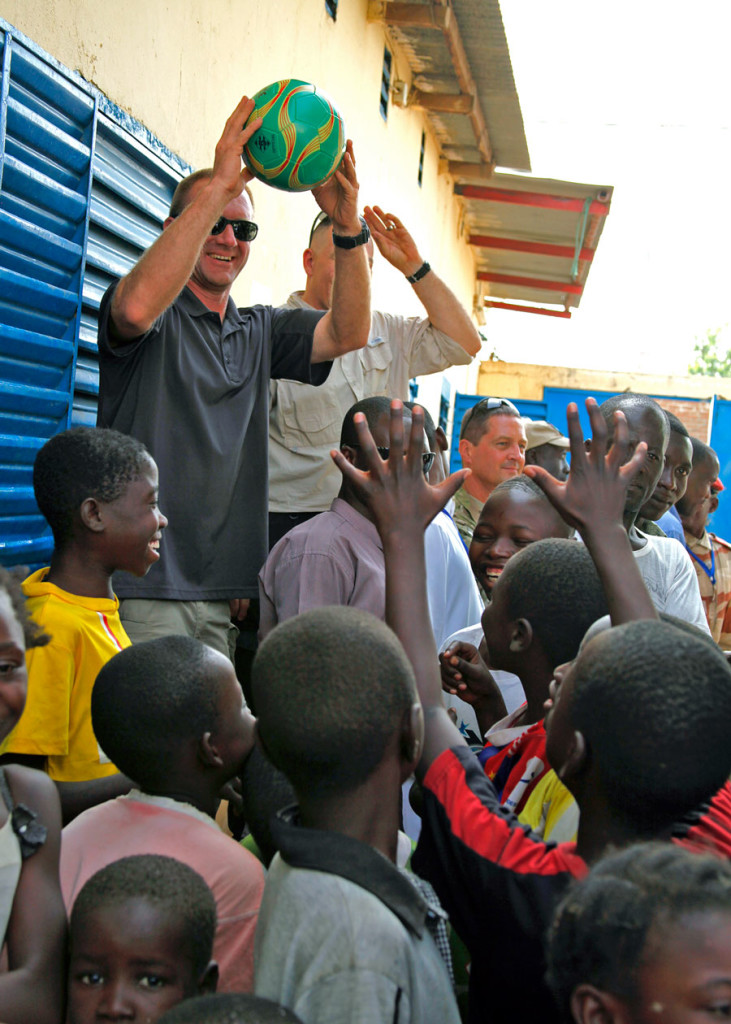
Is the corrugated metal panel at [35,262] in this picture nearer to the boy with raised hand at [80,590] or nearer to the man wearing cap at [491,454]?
the boy with raised hand at [80,590]

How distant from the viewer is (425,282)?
157 inches

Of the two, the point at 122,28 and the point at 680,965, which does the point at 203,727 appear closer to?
the point at 680,965

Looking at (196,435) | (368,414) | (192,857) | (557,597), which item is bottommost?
(192,857)

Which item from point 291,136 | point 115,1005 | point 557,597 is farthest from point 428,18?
point 115,1005

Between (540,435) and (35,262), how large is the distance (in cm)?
297

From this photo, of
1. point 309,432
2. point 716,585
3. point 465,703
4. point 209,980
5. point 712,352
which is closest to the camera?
point 209,980

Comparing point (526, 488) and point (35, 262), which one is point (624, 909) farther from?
point (35, 262)

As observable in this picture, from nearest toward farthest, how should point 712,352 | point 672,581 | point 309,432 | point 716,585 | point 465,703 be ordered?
1. point 465,703
2. point 672,581
3. point 309,432
4. point 716,585
5. point 712,352

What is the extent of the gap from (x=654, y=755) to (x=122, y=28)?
3.10 m

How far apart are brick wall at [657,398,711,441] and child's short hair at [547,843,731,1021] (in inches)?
521

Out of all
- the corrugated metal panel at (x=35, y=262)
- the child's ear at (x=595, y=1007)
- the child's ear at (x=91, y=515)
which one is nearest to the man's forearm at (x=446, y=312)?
the corrugated metal panel at (x=35, y=262)

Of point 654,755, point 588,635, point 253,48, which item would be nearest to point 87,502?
point 588,635

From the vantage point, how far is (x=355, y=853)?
50.0 inches

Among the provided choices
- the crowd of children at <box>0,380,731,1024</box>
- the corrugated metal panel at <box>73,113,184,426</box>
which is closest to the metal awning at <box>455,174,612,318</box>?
the corrugated metal panel at <box>73,113,184,426</box>
